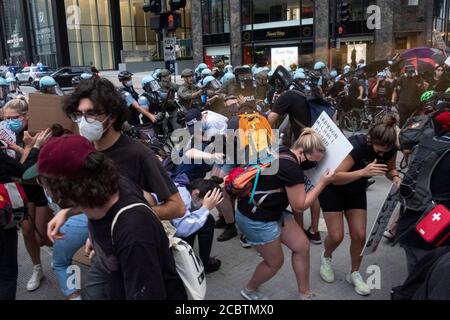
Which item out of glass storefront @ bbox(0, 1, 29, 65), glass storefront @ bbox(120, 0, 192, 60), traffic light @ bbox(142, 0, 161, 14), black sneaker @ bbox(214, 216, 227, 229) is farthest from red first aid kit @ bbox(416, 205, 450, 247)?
glass storefront @ bbox(0, 1, 29, 65)

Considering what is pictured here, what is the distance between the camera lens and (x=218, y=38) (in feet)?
119

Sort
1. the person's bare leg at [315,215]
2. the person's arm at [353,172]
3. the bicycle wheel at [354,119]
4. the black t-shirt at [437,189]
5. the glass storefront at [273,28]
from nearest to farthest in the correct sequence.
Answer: the black t-shirt at [437,189]
the person's arm at [353,172]
the person's bare leg at [315,215]
the bicycle wheel at [354,119]
the glass storefront at [273,28]

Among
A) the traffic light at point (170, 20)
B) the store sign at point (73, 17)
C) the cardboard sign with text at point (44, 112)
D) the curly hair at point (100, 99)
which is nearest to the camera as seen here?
the curly hair at point (100, 99)

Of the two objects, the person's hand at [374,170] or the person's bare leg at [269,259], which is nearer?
the person's hand at [374,170]

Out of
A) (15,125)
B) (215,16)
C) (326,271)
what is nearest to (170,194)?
(326,271)

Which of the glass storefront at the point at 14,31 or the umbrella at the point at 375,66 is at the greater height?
the glass storefront at the point at 14,31

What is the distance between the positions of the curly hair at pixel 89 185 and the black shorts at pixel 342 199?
228 cm

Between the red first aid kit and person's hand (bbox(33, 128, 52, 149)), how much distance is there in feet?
8.77

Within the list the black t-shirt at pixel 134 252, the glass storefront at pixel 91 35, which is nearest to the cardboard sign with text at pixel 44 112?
the black t-shirt at pixel 134 252

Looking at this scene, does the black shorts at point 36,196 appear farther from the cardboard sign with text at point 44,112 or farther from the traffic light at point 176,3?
the traffic light at point 176,3

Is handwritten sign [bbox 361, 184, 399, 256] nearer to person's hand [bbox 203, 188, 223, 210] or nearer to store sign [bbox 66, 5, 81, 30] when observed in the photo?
person's hand [bbox 203, 188, 223, 210]

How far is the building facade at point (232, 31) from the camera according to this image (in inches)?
1111
